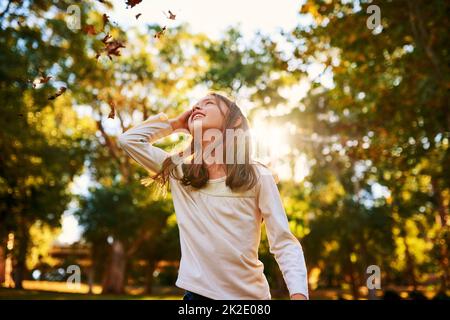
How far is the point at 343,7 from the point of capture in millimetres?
11586

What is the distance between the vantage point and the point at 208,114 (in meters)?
2.61

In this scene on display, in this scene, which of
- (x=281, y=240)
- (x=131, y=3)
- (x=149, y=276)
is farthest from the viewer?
(x=149, y=276)

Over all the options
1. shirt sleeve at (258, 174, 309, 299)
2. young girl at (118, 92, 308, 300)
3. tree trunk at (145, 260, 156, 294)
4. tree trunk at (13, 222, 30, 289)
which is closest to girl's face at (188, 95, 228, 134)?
young girl at (118, 92, 308, 300)

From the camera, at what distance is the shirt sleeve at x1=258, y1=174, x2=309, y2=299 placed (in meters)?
1.97

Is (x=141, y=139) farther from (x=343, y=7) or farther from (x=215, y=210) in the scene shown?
(x=343, y=7)

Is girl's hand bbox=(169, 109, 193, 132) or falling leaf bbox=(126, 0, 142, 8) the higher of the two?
falling leaf bbox=(126, 0, 142, 8)

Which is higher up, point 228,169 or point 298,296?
point 228,169

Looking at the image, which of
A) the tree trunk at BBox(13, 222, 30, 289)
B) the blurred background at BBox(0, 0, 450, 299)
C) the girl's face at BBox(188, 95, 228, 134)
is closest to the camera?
the girl's face at BBox(188, 95, 228, 134)

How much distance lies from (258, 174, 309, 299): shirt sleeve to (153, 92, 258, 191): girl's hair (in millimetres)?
86

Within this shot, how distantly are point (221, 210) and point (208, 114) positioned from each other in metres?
0.63

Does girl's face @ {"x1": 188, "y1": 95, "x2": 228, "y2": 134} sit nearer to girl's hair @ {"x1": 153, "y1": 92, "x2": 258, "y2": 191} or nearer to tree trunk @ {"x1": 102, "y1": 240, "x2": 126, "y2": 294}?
girl's hair @ {"x1": 153, "y1": 92, "x2": 258, "y2": 191}

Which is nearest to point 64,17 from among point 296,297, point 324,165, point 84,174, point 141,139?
point 84,174

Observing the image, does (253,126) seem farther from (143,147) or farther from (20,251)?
(20,251)

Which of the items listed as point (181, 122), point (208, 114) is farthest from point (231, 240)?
point (181, 122)
